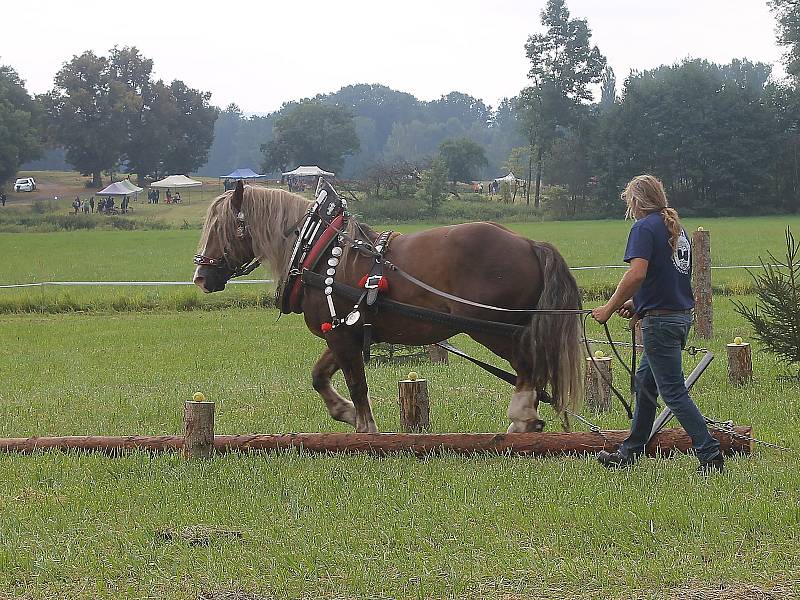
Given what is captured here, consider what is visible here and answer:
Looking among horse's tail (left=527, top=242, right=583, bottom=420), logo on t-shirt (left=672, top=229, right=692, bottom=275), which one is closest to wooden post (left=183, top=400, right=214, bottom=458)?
horse's tail (left=527, top=242, right=583, bottom=420)

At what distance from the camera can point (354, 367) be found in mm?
7859

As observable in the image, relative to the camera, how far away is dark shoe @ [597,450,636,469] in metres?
6.73

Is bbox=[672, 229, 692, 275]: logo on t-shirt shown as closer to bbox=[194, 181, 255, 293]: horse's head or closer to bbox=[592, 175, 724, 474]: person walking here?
bbox=[592, 175, 724, 474]: person walking

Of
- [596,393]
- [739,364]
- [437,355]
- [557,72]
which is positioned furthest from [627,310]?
[557,72]

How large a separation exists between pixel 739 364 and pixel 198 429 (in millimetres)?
5805

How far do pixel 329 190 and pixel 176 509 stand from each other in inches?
115

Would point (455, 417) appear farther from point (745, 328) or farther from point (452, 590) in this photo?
point (745, 328)

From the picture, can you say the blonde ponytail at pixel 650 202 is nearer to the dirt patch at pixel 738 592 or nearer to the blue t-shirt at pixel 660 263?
the blue t-shirt at pixel 660 263

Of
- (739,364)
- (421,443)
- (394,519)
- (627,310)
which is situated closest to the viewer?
(394,519)

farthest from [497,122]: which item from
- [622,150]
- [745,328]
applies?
[745,328]

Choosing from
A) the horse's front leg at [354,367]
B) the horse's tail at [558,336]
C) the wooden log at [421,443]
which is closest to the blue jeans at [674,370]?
the wooden log at [421,443]

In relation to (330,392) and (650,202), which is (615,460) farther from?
(330,392)

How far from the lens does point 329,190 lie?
26.0ft

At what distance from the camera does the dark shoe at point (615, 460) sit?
6.73 metres
